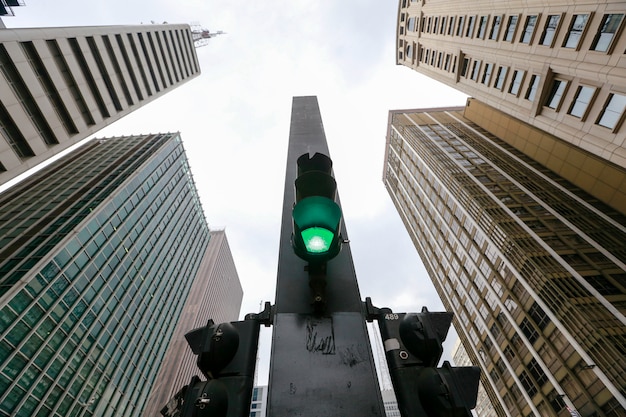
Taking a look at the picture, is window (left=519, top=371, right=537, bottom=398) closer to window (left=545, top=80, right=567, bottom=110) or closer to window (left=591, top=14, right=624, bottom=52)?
window (left=545, top=80, right=567, bottom=110)

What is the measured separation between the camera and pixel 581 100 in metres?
19.2

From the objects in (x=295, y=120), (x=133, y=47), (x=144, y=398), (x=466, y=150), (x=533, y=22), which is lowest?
(x=144, y=398)

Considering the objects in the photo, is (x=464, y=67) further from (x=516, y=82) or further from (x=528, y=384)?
(x=528, y=384)

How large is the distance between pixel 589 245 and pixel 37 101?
52.7 meters

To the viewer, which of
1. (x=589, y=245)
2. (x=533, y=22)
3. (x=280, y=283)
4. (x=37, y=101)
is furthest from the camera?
(x=589, y=245)

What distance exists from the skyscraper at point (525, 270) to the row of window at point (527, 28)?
17357mm

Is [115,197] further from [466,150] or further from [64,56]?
[466,150]

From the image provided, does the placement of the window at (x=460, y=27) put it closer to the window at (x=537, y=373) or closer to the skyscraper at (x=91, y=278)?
the window at (x=537, y=373)

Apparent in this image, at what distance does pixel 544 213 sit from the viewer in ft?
108

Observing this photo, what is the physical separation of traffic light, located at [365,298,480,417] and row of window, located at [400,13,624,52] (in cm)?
2289

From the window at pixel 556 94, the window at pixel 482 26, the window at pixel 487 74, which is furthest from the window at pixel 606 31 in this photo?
the window at pixel 482 26

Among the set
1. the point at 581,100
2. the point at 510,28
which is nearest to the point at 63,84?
the point at 510,28

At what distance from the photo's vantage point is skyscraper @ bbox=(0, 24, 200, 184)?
23391mm

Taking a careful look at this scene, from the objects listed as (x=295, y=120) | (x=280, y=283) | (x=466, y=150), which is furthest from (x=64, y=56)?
(x=466, y=150)
